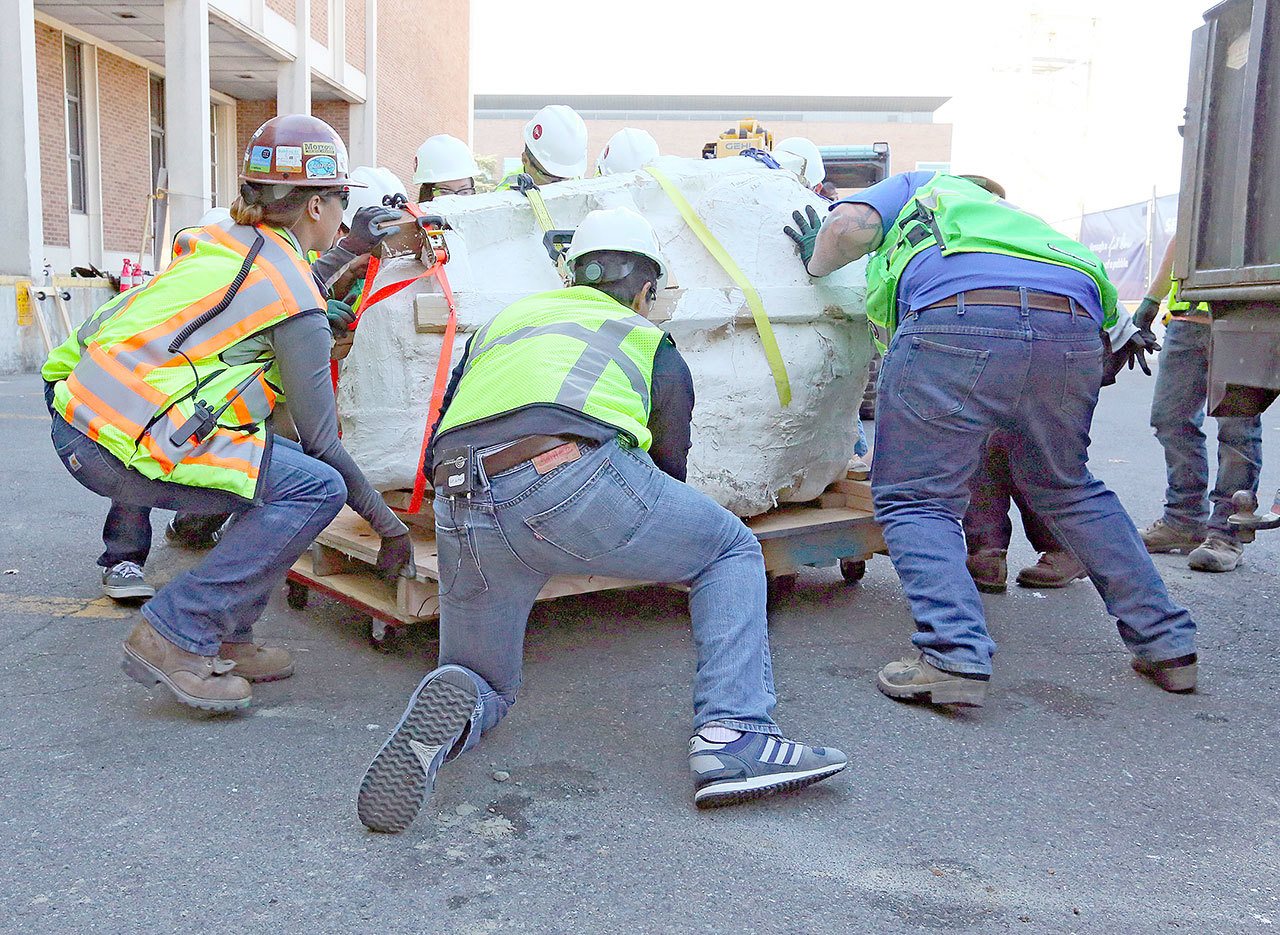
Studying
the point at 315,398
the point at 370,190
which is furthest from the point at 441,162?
the point at 315,398

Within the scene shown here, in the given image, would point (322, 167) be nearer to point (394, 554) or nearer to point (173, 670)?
point (394, 554)

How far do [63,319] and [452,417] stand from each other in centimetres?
1203

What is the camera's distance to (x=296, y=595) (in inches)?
164

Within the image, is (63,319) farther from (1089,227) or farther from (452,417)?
(1089,227)

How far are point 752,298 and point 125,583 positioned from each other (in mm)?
2454

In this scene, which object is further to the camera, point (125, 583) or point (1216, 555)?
point (1216, 555)

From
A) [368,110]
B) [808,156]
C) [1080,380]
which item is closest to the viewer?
[1080,380]

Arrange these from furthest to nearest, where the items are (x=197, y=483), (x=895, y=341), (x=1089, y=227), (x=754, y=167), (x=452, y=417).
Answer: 1. (x=1089, y=227)
2. (x=754, y=167)
3. (x=895, y=341)
4. (x=197, y=483)
5. (x=452, y=417)

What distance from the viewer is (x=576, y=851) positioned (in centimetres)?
249

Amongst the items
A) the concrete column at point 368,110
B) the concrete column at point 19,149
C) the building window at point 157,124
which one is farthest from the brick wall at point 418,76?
the concrete column at point 19,149

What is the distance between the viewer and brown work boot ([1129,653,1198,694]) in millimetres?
3510

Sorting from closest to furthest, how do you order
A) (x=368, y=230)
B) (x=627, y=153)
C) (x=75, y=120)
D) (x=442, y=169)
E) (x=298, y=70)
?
(x=368, y=230)
(x=442, y=169)
(x=627, y=153)
(x=75, y=120)
(x=298, y=70)

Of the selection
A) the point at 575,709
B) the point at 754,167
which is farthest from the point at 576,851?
the point at 754,167

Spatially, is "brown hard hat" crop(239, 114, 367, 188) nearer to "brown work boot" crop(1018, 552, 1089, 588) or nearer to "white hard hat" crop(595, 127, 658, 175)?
"white hard hat" crop(595, 127, 658, 175)
